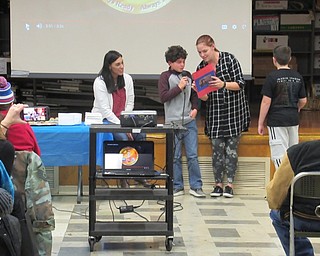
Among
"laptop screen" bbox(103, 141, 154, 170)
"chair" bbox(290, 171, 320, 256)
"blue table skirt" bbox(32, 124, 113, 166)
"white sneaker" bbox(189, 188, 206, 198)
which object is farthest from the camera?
"white sneaker" bbox(189, 188, 206, 198)

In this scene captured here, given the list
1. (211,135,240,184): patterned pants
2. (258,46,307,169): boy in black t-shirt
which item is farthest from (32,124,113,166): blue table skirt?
(258,46,307,169): boy in black t-shirt

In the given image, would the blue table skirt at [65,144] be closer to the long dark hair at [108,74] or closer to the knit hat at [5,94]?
the long dark hair at [108,74]

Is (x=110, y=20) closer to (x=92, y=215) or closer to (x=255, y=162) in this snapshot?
(x=255, y=162)

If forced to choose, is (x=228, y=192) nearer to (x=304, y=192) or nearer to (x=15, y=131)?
(x=304, y=192)

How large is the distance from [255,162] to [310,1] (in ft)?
16.5

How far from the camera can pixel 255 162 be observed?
20.8ft

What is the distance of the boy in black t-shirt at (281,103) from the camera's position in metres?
5.59

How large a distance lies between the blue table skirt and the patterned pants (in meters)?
1.11

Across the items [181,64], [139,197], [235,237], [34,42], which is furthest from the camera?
[34,42]

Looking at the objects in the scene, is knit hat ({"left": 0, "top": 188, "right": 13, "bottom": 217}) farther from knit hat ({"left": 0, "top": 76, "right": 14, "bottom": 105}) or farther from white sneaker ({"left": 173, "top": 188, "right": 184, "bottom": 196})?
white sneaker ({"left": 173, "top": 188, "right": 184, "bottom": 196})

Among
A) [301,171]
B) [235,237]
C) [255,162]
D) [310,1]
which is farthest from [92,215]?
[310,1]

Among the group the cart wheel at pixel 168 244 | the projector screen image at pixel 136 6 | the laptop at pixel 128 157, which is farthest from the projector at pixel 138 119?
the projector screen image at pixel 136 6

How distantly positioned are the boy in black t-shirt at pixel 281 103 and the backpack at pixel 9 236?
3293mm

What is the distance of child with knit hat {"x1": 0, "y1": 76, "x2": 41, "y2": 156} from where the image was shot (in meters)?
3.52
